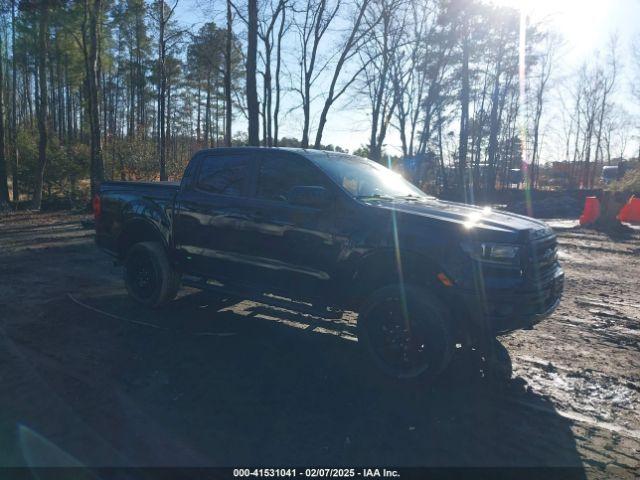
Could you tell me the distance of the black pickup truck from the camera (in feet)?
12.9

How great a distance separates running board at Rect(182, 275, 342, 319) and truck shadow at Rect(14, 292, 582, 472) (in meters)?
0.28

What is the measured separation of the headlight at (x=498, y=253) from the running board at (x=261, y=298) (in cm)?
154

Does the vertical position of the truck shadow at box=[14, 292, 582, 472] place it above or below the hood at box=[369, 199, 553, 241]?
below

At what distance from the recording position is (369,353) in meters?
4.34

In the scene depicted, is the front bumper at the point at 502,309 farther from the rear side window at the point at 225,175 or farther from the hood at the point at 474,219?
the rear side window at the point at 225,175

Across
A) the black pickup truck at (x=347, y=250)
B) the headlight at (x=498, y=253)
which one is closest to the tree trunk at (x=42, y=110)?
the black pickup truck at (x=347, y=250)

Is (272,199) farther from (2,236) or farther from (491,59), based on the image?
(491,59)

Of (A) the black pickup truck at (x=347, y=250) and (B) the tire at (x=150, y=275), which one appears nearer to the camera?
(A) the black pickup truck at (x=347, y=250)

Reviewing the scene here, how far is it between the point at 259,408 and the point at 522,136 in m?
46.3

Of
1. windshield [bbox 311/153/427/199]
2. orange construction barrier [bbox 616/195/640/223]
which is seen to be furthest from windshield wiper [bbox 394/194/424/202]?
orange construction barrier [bbox 616/195/640/223]

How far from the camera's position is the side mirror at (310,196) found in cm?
446

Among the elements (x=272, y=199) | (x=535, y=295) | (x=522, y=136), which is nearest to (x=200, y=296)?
(x=272, y=199)

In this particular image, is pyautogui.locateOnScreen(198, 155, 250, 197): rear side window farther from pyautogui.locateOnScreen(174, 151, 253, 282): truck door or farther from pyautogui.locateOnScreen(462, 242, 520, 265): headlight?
pyautogui.locateOnScreen(462, 242, 520, 265): headlight

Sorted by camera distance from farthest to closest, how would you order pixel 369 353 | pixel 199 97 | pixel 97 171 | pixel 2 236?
pixel 199 97 → pixel 97 171 → pixel 2 236 → pixel 369 353
